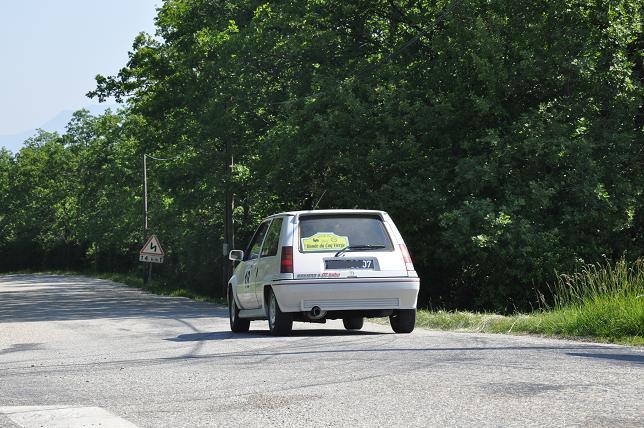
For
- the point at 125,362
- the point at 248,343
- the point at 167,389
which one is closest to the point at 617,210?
the point at 248,343

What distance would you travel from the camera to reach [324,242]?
48.8ft

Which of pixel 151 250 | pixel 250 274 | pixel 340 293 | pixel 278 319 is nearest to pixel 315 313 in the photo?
pixel 340 293

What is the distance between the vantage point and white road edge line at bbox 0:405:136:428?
23.2ft

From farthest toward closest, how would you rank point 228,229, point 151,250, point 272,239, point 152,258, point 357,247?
point 151,250 → point 152,258 → point 228,229 → point 272,239 → point 357,247

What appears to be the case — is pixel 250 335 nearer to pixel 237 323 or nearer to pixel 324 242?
pixel 237 323

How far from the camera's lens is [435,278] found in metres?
30.1

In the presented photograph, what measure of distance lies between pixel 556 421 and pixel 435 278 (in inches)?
929

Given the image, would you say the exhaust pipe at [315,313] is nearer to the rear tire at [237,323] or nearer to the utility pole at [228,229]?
the rear tire at [237,323]

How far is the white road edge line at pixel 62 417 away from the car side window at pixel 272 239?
7435 millimetres

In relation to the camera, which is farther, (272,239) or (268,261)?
(272,239)

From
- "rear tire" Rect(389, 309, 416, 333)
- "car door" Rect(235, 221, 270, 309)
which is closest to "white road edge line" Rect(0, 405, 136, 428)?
"rear tire" Rect(389, 309, 416, 333)

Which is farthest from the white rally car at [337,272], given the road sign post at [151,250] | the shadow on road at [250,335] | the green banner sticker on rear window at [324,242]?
the road sign post at [151,250]

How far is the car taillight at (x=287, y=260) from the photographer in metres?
14.7

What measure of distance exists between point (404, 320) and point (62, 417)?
26.5 feet
